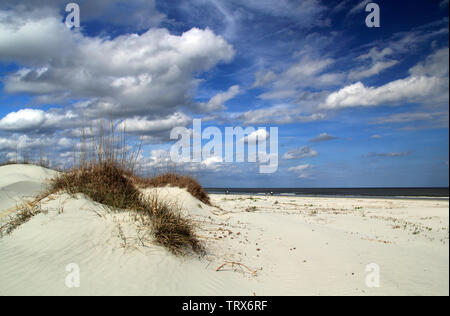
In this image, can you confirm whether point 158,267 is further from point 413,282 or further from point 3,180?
point 3,180

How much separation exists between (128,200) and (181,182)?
8.03 metres

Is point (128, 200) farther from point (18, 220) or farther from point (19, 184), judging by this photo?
point (19, 184)

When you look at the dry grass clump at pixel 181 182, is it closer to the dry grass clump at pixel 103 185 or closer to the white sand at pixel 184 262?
the white sand at pixel 184 262

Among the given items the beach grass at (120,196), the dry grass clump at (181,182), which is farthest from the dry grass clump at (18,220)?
the dry grass clump at (181,182)

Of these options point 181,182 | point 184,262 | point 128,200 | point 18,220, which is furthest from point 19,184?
point 184,262

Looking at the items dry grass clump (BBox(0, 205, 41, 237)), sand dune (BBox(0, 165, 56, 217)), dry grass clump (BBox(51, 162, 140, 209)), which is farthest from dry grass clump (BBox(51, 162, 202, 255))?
sand dune (BBox(0, 165, 56, 217))

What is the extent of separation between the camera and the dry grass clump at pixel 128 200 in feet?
17.6

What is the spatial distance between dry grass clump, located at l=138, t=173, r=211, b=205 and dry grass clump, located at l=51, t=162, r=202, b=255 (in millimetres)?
6451

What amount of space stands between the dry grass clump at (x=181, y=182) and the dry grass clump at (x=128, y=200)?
21.2 feet

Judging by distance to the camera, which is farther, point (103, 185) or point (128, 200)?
point (103, 185)

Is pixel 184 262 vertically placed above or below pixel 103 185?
below

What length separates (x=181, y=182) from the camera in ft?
47.5

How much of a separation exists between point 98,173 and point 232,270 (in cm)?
408
